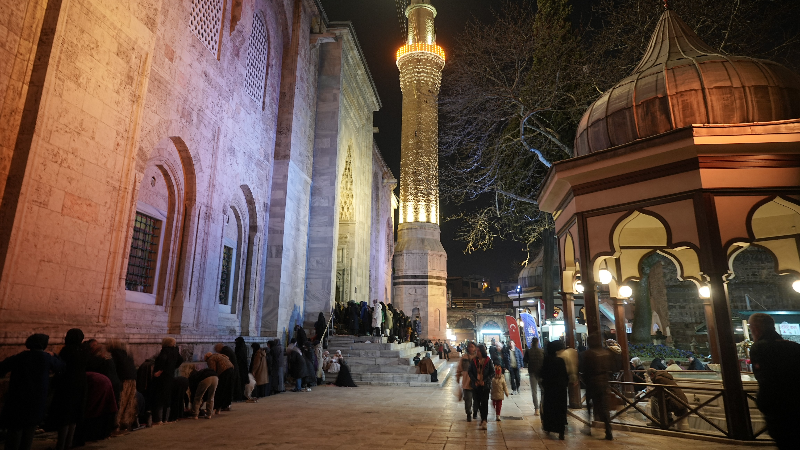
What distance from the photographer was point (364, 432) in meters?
5.76

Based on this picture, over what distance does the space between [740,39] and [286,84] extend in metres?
12.8

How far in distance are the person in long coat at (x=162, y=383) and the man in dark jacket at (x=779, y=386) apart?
671 centimetres

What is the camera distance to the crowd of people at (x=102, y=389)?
421 centimetres

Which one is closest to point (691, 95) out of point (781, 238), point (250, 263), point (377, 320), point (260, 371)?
point (781, 238)

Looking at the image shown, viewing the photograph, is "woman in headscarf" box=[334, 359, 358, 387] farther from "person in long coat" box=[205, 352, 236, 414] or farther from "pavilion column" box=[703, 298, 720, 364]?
"pavilion column" box=[703, 298, 720, 364]

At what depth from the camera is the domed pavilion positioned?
5.71 meters

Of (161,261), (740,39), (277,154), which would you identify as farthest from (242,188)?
(740,39)

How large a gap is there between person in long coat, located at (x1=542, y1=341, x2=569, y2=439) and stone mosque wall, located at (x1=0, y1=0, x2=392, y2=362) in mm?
6210

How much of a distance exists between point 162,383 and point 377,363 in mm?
7408

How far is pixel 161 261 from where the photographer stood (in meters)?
9.47

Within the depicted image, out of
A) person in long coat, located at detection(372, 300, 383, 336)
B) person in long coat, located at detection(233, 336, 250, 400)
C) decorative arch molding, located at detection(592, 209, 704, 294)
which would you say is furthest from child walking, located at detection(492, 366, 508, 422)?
person in long coat, located at detection(372, 300, 383, 336)

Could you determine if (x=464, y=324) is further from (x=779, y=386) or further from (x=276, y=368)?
(x=779, y=386)

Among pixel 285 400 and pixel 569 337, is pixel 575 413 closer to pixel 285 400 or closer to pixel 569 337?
pixel 569 337

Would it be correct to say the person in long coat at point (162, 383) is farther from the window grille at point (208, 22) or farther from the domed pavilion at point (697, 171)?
the window grille at point (208, 22)
